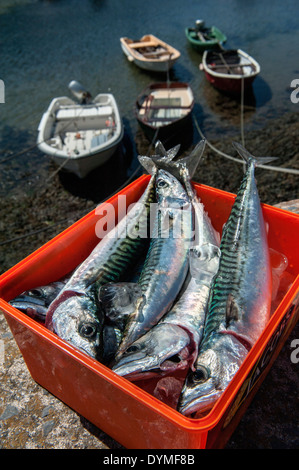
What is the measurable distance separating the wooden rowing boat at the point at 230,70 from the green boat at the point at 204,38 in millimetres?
3259

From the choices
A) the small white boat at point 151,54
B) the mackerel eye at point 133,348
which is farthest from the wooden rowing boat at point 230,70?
the mackerel eye at point 133,348

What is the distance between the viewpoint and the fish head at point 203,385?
58.7 inches

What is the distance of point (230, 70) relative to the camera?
14.0 m

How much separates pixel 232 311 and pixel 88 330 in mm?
814

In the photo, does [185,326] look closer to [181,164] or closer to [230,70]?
[181,164]

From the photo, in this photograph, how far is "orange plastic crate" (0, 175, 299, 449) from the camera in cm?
137

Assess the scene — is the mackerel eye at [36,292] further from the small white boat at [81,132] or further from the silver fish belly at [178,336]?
the small white boat at [81,132]

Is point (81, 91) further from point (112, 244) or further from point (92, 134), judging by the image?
point (112, 244)

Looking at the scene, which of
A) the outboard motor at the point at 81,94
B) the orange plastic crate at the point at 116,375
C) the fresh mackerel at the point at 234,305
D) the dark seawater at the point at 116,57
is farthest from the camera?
the dark seawater at the point at 116,57

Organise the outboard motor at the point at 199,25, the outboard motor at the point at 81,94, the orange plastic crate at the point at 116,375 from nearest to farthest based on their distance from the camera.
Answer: the orange plastic crate at the point at 116,375 < the outboard motor at the point at 81,94 < the outboard motor at the point at 199,25

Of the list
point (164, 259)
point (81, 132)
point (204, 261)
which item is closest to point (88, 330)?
point (164, 259)

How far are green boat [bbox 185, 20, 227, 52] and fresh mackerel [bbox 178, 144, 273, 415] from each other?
1803cm

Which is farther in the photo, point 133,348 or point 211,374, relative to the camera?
point 133,348

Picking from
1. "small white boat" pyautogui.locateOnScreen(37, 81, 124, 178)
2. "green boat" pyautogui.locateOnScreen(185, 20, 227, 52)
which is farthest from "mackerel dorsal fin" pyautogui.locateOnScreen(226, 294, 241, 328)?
"green boat" pyautogui.locateOnScreen(185, 20, 227, 52)
